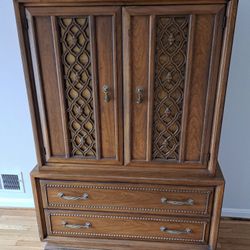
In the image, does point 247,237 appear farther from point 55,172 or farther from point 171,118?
point 55,172

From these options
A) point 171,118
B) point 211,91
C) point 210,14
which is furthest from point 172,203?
point 210,14

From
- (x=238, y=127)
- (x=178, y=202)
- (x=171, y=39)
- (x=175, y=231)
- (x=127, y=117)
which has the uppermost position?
(x=171, y=39)

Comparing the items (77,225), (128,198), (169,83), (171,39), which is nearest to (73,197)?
(77,225)

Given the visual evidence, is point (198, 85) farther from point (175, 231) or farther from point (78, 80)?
point (175, 231)

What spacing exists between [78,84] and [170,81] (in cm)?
44

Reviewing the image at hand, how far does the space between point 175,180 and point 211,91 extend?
485 millimetres

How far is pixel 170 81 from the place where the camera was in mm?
1197

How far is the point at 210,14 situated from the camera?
1081 millimetres

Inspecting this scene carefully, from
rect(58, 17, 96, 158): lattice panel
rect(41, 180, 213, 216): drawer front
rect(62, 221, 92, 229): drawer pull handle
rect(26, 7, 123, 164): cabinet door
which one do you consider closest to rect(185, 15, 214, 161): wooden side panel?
rect(41, 180, 213, 216): drawer front

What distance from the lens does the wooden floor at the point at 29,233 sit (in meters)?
1.74

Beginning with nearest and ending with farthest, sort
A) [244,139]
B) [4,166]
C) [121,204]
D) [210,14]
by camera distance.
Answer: [210,14] → [121,204] → [244,139] → [4,166]

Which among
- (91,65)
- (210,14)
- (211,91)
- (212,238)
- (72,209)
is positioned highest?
(210,14)

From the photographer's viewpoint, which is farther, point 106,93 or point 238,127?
point 238,127

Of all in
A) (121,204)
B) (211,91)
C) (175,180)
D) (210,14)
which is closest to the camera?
(210,14)
